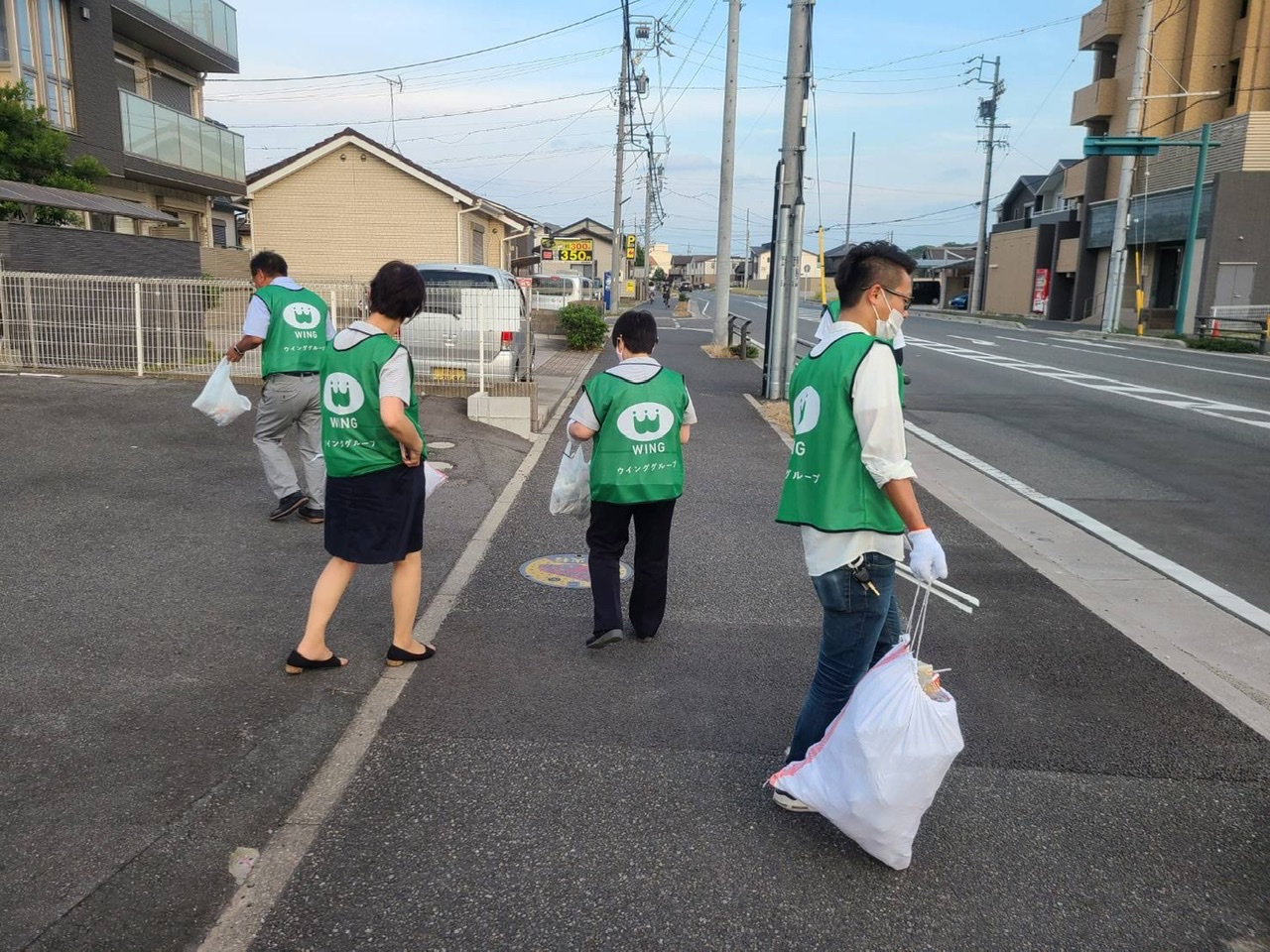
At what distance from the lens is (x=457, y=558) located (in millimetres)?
6180

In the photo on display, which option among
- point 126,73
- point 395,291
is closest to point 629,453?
point 395,291

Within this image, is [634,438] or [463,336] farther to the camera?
[463,336]

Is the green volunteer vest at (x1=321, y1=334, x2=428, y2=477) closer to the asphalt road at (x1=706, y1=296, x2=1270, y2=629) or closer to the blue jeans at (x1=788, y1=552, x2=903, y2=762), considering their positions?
the blue jeans at (x1=788, y1=552, x2=903, y2=762)

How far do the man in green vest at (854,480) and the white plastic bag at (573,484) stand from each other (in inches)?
65.4

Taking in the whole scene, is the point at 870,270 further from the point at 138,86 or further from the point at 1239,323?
the point at 1239,323

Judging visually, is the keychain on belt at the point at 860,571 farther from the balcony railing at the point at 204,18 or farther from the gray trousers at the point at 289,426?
the balcony railing at the point at 204,18

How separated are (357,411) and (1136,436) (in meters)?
10.5

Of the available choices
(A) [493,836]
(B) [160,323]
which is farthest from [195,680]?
(B) [160,323]

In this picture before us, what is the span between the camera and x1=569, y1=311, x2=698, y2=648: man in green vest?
452cm

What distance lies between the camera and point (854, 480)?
9.91 ft

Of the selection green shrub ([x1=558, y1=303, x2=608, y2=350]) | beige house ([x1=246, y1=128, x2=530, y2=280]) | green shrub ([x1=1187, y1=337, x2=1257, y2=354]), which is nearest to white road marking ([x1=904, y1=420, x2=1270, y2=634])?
green shrub ([x1=558, y1=303, x2=608, y2=350])

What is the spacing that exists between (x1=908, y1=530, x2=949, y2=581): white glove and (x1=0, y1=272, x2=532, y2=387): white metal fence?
8781 mm

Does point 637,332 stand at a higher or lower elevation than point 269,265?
lower

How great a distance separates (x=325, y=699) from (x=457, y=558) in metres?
2.16
